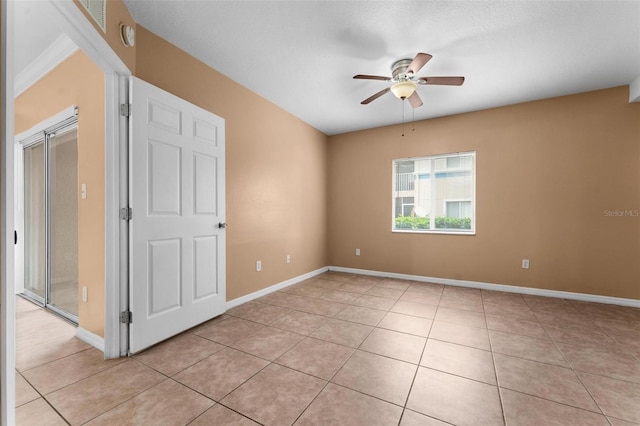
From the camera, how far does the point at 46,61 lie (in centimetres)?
261

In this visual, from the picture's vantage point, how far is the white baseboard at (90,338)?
2131 millimetres

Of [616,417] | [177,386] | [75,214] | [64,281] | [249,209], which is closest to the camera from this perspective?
[616,417]

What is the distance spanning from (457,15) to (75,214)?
12.7 ft

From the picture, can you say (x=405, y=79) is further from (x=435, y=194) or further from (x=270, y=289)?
(x=270, y=289)

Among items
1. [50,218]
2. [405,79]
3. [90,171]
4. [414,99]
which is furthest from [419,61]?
[50,218]

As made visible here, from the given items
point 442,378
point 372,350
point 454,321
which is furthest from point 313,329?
point 454,321

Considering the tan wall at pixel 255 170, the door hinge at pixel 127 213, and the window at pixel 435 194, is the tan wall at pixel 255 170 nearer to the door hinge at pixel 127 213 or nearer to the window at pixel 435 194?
the door hinge at pixel 127 213

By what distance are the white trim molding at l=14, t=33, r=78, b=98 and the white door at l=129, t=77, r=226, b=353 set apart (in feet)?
3.47

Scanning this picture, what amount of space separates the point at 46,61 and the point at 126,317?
2.71 m

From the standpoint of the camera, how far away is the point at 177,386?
1.69 meters

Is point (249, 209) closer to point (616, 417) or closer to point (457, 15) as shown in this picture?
point (457, 15)

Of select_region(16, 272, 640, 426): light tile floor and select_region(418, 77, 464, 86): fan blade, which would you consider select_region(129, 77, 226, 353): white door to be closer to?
select_region(16, 272, 640, 426): light tile floor

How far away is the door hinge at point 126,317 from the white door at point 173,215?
0.10 ft

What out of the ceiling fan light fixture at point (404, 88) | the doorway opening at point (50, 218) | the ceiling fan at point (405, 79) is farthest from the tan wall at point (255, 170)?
the ceiling fan light fixture at point (404, 88)
